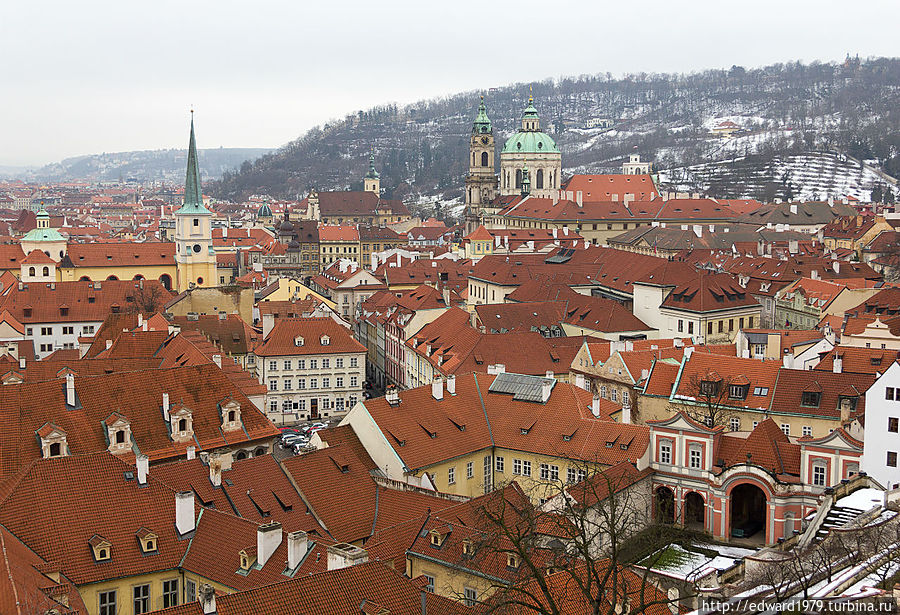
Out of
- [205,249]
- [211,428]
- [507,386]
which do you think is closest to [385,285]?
[205,249]

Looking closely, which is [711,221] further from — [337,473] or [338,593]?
[338,593]

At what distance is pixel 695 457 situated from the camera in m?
46.8

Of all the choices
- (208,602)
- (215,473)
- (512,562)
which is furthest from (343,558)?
(215,473)

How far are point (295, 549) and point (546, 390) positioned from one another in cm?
2157

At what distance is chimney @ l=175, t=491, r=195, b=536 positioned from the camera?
1331 inches

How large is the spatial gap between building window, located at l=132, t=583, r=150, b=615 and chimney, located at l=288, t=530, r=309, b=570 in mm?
5218

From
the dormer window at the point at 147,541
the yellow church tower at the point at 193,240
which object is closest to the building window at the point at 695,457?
the dormer window at the point at 147,541

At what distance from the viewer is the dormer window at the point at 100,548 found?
106ft

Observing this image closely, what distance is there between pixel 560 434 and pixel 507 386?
15.6 feet

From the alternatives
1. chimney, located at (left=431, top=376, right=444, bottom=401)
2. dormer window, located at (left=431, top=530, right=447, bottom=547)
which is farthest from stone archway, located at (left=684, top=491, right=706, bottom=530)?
dormer window, located at (left=431, top=530, right=447, bottom=547)

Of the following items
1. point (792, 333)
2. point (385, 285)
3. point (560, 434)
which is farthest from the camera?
point (385, 285)

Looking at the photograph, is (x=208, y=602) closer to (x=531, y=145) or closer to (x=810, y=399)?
(x=810, y=399)

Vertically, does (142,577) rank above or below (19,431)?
below

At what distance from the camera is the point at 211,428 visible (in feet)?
146
